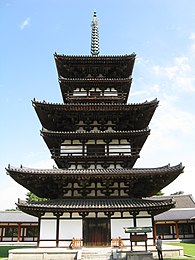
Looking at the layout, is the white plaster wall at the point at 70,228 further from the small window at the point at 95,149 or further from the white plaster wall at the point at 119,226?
the small window at the point at 95,149

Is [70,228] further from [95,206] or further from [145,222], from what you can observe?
[145,222]

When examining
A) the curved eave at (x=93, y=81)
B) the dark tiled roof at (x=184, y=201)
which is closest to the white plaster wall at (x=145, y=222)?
the curved eave at (x=93, y=81)

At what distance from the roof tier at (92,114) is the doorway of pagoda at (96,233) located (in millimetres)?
7680

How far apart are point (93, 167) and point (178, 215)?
1078 inches

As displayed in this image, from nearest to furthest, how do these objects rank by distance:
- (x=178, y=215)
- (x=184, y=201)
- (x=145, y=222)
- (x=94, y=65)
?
(x=145, y=222), (x=94, y=65), (x=178, y=215), (x=184, y=201)

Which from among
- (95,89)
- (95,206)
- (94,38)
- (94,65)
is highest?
(94,38)

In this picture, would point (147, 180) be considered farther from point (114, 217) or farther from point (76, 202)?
point (76, 202)

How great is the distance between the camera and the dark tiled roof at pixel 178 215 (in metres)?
40.9

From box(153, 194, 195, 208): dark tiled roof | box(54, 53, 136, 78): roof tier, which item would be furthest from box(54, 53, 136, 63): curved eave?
box(153, 194, 195, 208): dark tiled roof

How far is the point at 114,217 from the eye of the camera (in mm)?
18531

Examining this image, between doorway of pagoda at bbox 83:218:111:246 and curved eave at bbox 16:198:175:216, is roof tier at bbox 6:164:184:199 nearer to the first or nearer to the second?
curved eave at bbox 16:198:175:216

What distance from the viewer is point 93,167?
20719mm

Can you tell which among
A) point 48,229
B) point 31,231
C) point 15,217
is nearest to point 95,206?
point 48,229

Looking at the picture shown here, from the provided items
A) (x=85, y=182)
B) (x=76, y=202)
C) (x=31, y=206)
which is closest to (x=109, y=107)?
(x=85, y=182)
